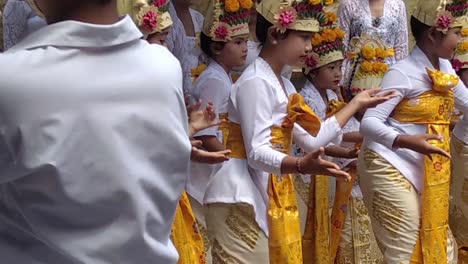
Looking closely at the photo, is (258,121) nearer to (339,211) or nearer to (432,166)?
(432,166)

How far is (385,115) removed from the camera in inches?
176

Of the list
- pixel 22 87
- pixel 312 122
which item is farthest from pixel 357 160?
pixel 22 87

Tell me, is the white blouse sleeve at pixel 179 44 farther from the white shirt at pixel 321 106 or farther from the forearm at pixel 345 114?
the forearm at pixel 345 114

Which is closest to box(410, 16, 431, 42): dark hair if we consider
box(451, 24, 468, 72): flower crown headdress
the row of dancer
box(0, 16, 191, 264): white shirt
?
the row of dancer

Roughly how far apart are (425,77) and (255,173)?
1130 mm

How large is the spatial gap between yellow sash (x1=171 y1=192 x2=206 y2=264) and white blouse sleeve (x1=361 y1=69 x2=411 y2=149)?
44.1 inches

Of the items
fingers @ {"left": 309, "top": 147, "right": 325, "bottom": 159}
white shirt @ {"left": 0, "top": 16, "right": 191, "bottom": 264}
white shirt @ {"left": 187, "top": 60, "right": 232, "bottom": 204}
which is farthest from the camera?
white shirt @ {"left": 187, "top": 60, "right": 232, "bottom": 204}

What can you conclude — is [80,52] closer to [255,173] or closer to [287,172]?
[287,172]

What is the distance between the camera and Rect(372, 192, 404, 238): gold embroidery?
448 cm

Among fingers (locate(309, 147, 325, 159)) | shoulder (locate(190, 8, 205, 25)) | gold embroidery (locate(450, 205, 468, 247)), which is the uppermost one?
fingers (locate(309, 147, 325, 159))

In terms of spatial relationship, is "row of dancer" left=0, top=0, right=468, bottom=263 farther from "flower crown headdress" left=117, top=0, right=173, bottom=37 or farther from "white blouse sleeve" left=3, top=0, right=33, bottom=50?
"white blouse sleeve" left=3, top=0, right=33, bottom=50

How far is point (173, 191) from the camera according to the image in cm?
189

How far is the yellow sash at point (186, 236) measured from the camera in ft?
12.0

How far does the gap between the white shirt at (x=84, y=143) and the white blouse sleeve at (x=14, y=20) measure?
187 cm
